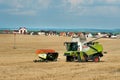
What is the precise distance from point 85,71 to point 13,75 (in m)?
4.41

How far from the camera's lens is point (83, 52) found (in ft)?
105

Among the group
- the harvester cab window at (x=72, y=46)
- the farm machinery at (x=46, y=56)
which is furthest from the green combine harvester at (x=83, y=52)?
the farm machinery at (x=46, y=56)

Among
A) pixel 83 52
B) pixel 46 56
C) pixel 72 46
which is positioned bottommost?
pixel 46 56

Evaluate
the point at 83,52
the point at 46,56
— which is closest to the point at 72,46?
the point at 83,52

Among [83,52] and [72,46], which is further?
[72,46]

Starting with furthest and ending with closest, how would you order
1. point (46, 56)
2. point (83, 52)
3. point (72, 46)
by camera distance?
point (72, 46)
point (46, 56)
point (83, 52)

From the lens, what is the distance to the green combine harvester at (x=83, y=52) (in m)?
32.0

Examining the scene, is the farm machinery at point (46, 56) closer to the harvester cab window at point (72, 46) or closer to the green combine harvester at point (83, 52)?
the green combine harvester at point (83, 52)

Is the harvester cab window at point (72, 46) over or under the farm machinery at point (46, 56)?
over

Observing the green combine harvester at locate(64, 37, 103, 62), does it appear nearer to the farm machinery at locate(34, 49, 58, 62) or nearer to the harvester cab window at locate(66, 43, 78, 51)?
the harvester cab window at locate(66, 43, 78, 51)

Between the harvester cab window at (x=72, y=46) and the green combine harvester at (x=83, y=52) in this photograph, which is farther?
the harvester cab window at (x=72, y=46)

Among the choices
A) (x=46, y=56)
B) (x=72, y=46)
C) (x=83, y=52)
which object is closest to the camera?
(x=83, y=52)

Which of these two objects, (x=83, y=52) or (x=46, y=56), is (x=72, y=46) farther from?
(x=46, y=56)

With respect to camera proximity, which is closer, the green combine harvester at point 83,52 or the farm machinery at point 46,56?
the green combine harvester at point 83,52
